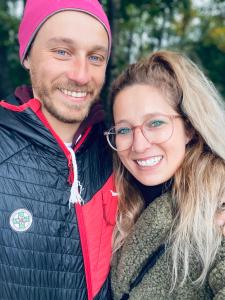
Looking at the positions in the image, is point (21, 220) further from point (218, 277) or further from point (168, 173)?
point (218, 277)

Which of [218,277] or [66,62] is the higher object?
[66,62]

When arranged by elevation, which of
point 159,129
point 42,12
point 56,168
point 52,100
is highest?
point 42,12

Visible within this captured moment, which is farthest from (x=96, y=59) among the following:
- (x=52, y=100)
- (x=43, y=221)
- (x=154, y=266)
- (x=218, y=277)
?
(x=218, y=277)

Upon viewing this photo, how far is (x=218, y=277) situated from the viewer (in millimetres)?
1907

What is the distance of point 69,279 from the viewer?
7.14 feet

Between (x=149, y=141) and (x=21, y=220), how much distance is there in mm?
765

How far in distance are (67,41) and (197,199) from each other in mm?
1062

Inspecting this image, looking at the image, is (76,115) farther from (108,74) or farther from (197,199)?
(108,74)

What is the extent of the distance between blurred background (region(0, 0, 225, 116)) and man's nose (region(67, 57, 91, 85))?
2.10 meters

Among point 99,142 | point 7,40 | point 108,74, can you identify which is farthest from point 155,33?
point 99,142

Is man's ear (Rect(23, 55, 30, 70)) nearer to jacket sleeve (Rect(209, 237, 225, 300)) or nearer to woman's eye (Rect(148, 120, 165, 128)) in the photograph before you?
woman's eye (Rect(148, 120, 165, 128))

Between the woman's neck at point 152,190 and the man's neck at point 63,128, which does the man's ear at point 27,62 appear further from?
the woman's neck at point 152,190

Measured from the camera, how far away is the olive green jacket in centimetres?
206

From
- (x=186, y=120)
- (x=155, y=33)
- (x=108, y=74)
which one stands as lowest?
(x=155, y=33)
